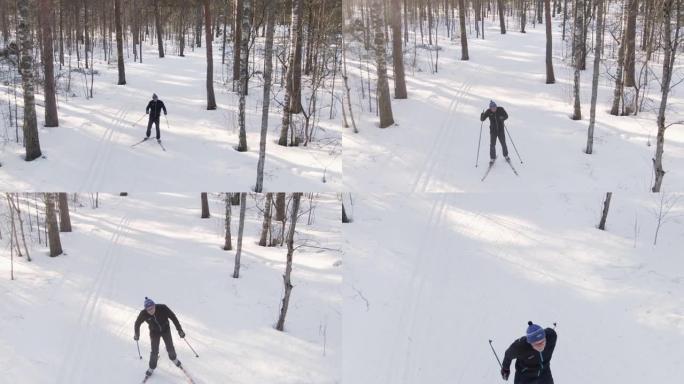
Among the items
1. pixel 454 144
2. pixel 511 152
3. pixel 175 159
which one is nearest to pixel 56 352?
pixel 175 159

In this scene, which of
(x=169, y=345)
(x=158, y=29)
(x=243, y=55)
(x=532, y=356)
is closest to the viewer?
(x=532, y=356)

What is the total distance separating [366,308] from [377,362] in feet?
2.96

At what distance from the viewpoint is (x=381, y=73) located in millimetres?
10438

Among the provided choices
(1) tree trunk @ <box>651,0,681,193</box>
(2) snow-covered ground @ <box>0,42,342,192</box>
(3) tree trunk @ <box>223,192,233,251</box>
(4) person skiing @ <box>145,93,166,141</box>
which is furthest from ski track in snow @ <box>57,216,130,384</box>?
(1) tree trunk @ <box>651,0,681,193</box>

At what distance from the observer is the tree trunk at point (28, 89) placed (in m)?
9.58

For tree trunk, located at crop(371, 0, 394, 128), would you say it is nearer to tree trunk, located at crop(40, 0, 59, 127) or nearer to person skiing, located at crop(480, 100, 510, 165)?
person skiing, located at crop(480, 100, 510, 165)

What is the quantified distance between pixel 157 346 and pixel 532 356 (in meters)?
4.83

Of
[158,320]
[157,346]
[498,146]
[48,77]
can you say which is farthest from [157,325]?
[48,77]

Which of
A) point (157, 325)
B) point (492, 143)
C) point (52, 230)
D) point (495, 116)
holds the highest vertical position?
point (495, 116)

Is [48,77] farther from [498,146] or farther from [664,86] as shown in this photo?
[664,86]

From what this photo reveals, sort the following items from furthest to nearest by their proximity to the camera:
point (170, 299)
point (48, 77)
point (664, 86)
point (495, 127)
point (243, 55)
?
point (48, 77) → point (243, 55) → point (495, 127) → point (664, 86) → point (170, 299)

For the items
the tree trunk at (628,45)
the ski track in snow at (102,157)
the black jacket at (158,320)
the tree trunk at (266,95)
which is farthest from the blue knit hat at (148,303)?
the tree trunk at (628,45)

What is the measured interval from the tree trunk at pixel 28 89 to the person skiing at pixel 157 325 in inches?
146

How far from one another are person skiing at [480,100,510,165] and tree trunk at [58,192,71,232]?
688 centimetres
